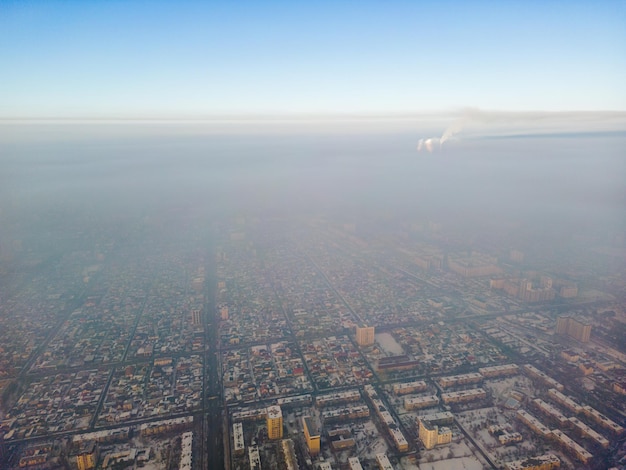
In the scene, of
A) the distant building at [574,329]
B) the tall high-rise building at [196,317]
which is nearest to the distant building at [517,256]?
the distant building at [574,329]

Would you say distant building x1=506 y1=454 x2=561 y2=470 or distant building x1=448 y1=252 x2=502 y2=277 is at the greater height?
distant building x1=506 y1=454 x2=561 y2=470

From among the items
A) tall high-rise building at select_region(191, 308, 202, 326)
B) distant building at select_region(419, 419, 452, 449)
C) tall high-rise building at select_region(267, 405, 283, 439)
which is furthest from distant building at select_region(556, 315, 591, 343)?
tall high-rise building at select_region(191, 308, 202, 326)

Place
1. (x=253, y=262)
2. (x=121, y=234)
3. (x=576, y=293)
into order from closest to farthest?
(x=576, y=293) < (x=253, y=262) < (x=121, y=234)

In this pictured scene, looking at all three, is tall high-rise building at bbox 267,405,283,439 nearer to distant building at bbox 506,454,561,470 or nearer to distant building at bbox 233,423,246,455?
distant building at bbox 233,423,246,455

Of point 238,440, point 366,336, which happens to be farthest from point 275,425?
point 366,336

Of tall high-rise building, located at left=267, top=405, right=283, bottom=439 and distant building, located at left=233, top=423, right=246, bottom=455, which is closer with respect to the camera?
distant building, located at left=233, top=423, right=246, bottom=455

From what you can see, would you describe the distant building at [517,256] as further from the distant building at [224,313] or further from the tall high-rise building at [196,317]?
the tall high-rise building at [196,317]

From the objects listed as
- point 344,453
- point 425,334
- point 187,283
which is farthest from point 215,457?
point 187,283

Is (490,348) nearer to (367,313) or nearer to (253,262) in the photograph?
(367,313)
